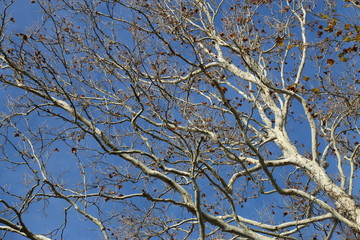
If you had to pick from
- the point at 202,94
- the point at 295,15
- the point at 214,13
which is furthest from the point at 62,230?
the point at 295,15

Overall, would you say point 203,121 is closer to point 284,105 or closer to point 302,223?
point 284,105

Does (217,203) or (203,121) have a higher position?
(203,121)

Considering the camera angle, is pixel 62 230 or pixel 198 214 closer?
pixel 198 214

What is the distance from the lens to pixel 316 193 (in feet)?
25.7

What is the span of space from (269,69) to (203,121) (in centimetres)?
271

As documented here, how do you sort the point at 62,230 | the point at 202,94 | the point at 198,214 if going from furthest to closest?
the point at 202,94 → the point at 62,230 → the point at 198,214

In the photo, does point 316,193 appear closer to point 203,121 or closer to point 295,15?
point 203,121

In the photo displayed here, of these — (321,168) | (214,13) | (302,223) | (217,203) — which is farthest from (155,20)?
(302,223)

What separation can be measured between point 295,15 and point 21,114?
7.21m

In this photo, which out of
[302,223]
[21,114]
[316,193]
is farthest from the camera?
[316,193]

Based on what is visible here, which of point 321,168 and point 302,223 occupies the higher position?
point 321,168

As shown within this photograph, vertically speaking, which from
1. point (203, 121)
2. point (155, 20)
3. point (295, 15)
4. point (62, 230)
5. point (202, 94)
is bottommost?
point (62, 230)

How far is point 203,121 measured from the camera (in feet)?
28.2

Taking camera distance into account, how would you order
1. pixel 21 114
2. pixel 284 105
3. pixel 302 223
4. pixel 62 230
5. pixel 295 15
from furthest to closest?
pixel 295 15 < pixel 284 105 < pixel 21 114 < pixel 302 223 < pixel 62 230
